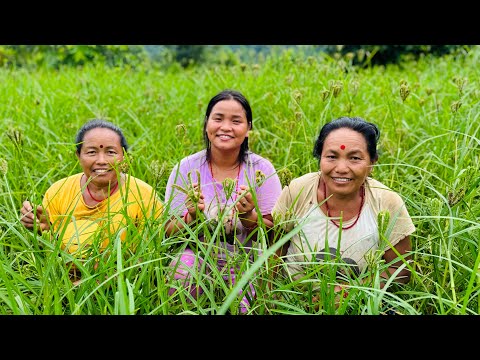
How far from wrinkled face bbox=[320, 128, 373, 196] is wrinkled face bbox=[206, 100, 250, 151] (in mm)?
509

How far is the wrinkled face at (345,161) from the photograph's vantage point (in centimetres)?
202


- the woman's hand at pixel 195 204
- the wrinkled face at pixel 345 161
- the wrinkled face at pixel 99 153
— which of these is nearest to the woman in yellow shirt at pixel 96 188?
the wrinkled face at pixel 99 153

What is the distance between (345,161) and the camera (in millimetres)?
2020

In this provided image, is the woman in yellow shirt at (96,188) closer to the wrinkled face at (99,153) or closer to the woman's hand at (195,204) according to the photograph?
the wrinkled face at (99,153)

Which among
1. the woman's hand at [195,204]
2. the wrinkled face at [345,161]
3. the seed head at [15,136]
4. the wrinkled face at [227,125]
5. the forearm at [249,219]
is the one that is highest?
the wrinkled face at [227,125]

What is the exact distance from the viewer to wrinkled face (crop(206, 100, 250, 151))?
7.95 feet

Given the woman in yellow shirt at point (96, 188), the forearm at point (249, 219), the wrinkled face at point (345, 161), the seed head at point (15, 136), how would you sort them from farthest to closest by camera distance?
the woman in yellow shirt at point (96, 188) < the forearm at point (249, 219) < the wrinkled face at point (345, 161) < the seed head at point (15, 136)

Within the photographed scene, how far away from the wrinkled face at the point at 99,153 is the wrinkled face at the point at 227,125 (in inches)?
16.8

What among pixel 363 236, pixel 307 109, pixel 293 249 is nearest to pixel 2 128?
pixel 307 109

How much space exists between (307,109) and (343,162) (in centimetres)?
163

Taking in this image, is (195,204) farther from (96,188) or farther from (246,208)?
(96,188)

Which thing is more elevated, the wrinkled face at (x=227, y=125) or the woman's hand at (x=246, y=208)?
the wrinkled face at (x=227, y=125)

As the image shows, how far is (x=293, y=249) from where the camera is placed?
2.17 metres

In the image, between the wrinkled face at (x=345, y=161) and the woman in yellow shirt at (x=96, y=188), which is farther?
the woman in yellow shirt at (x=96, y=188)
